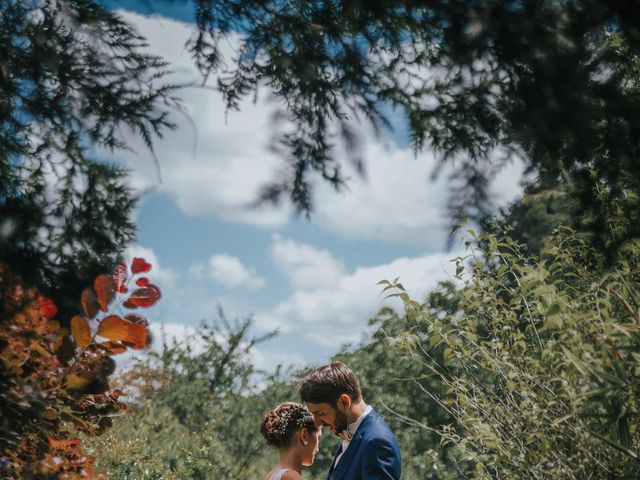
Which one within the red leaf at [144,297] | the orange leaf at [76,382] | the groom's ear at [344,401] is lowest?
the orange leaf at [76,382]

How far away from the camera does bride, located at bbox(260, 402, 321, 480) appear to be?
392 cm

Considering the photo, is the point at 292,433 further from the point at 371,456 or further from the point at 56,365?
the point at 56,365

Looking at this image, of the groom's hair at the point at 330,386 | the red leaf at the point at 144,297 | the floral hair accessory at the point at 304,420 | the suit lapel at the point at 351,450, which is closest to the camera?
the red leaf at the point at 144,297

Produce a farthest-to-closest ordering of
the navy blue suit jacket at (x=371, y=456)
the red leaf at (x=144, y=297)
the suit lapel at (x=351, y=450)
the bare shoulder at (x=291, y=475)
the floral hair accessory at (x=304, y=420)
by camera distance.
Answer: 1. the floral hair accessory at (x=304, y=420)
2. the bare shoulder at (x=291, y=475)
3. the suit lapel at (x=351, y=450)
4. the navy blue suit jacket at (x=371, y=456)
5. the red leaf at (x=144, y=297)

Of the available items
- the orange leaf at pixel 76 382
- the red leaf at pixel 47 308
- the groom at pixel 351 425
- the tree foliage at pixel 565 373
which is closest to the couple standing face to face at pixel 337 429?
the groom at pixel 351 425

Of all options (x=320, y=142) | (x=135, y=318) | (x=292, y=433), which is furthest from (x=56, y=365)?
(x=292, y=433)

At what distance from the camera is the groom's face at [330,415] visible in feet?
11.8

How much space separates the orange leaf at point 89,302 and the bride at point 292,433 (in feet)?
6.71

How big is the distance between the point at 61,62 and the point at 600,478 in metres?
2.30

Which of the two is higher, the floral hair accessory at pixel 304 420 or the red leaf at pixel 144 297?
the floral hair accessory at pixel 304 420

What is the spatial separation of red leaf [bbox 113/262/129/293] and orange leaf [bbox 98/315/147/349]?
3.7 inches

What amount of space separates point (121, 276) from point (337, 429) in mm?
1865

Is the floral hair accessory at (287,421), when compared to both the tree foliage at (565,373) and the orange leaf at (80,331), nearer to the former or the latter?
the tree foliage at (565,373)

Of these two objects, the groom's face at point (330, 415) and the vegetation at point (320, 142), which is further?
the groom's face at point (330, 415)
